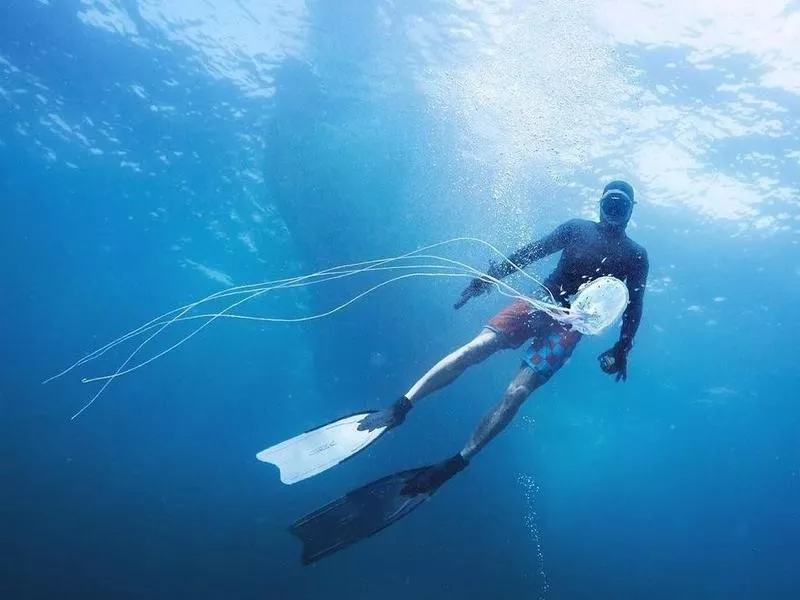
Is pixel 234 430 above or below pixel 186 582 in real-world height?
above

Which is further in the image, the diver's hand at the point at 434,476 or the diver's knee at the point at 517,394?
the diver's knee at the point at 517,394

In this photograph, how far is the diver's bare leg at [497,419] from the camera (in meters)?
4.94

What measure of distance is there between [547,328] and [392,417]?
220cm

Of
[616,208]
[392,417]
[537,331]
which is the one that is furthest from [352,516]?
[616,208]

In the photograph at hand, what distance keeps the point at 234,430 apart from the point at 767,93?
46.8m

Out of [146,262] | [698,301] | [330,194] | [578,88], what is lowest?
[698,301]

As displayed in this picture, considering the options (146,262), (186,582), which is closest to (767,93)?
(146,262)

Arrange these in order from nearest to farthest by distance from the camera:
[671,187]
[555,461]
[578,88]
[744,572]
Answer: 1. [578,88]
2. [671,187]
3. [555,461]
4. [744,572]

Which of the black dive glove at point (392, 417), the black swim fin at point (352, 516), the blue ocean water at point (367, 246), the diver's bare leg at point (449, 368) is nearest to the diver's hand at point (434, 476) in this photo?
the black swim fin at point (352, 516)

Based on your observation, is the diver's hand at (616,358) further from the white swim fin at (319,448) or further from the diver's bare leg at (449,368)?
the white swim fin at (319,448)

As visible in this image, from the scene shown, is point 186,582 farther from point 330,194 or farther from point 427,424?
point 330,194

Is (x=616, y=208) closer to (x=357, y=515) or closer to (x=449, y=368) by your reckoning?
(x=449, y=368)

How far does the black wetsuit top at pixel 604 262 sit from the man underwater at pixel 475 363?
0.5 inches

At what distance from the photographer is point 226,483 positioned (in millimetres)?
32375
